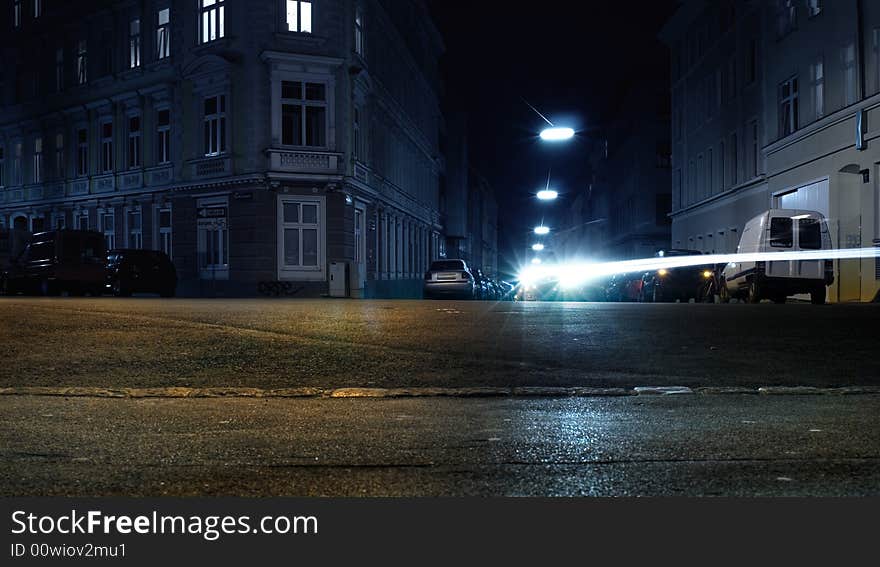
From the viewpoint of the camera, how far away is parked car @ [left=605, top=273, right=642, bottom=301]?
32406mm

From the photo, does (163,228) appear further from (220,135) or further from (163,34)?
(163,34)

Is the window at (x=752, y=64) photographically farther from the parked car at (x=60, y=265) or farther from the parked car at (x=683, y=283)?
the parked car at (x=60, y=265)

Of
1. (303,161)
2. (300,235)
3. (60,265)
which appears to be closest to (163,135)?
(303,161)

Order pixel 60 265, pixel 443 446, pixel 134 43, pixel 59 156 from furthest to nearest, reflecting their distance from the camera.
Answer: pixel 59 156, pixel 134 43, pixel 60 265, pixel 443 446

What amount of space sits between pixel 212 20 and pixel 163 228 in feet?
31.5

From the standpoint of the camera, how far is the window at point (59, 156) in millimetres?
46000

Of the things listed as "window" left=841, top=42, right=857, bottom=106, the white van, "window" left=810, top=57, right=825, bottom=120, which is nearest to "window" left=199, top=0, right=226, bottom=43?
"window" left=810, top=57, right=825, bottom=120

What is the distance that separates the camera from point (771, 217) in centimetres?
2362

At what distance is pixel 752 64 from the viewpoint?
42344 millimetres

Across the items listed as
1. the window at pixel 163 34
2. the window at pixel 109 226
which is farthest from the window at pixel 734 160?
the window at pixel 109 226

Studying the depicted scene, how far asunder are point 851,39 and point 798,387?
943 inches

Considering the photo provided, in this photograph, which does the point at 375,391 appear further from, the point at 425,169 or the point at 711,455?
the point at 425,169

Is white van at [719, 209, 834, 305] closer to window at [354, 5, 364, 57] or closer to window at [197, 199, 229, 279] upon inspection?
window at [354, 5, 364, 57]

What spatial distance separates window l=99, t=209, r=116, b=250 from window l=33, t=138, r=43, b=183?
21.1 ft
